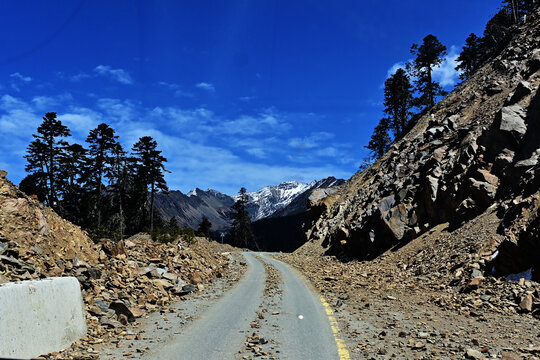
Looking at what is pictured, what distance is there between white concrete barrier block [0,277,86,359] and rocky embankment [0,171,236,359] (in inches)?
12.9

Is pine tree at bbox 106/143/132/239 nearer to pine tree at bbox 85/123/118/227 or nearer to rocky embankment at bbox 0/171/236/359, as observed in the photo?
pine tree at bbox 85/123/118/227

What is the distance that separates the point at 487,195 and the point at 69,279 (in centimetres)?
2066

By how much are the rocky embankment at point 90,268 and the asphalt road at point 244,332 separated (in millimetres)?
1653

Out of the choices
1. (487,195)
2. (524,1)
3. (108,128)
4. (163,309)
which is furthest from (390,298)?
(524,1)

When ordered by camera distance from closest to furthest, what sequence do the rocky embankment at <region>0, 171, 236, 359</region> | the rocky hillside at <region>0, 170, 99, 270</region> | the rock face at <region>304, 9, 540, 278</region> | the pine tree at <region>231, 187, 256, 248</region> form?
the rocky embankment at <region>0, 171, 236, 359</region>, the rocky hillside at <region>0, 170, 99, 270</region>, the rock face at <region>304, 9, 540, 278</region>, the pine tree at <region>231, 187, 256, 248</region>

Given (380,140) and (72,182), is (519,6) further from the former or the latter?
(72,182)

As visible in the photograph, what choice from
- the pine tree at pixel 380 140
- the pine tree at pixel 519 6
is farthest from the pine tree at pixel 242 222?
the pine tree at pixel 519 6

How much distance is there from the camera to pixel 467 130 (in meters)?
26.4

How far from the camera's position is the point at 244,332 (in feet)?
28.8

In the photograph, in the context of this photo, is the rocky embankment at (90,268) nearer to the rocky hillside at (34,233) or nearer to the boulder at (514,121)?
the rocky hillside at (34,233)

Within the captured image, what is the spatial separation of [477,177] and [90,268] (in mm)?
21140

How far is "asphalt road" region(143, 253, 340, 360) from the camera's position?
22.9ft

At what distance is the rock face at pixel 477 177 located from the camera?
14.5 m

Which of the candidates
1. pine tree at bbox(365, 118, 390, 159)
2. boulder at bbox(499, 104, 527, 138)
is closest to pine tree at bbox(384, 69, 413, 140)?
pine tree at bbox(365, 118, 390, 159)
